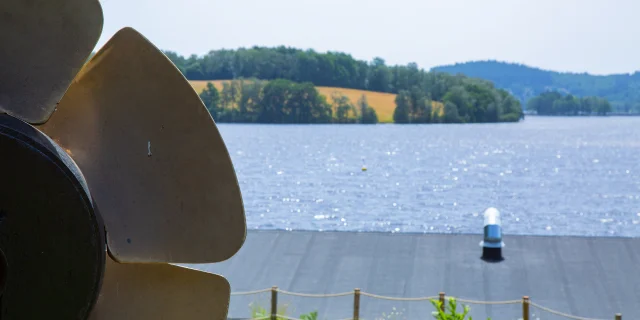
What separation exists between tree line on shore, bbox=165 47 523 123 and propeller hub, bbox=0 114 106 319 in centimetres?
12533

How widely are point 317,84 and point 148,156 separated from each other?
14354 cm

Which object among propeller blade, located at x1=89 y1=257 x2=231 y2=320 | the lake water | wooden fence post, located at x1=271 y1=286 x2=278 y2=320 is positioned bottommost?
the lake water

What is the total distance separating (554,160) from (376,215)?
49460mm

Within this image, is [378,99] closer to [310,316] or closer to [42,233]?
[310,316]

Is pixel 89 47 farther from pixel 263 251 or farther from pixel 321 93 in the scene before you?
pixel 321 93

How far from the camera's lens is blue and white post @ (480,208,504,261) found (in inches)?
830

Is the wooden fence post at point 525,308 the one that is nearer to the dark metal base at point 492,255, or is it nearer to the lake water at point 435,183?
the dark metal base at point 492,255

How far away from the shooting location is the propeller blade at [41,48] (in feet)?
12.1

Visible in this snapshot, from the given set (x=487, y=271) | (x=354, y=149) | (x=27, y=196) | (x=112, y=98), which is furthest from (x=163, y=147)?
(x=354, y=149)

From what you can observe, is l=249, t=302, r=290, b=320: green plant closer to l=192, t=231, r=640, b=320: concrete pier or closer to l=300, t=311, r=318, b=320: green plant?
l=192, t=231, r=640, b=320: concrete pier

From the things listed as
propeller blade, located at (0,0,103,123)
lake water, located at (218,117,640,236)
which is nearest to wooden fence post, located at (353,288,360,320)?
propeller blade, located at (0,0,103,123)

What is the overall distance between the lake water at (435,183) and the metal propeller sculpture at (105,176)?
4511 centimetres

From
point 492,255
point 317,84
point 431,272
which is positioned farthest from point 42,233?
point 317,84

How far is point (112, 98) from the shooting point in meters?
3.99
